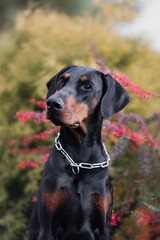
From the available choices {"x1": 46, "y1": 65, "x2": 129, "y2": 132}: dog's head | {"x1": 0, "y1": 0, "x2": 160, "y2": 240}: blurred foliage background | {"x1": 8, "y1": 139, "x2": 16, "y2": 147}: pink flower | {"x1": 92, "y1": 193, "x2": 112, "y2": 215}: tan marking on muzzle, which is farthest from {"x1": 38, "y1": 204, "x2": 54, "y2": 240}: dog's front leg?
{"x1": 8, "y1": 139, "x2": 16, "y2": 147}: pink flower

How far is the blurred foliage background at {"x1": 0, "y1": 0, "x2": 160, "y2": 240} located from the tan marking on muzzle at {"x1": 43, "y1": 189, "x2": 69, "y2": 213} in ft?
6.66

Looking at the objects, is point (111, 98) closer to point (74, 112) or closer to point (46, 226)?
point (74, 112)

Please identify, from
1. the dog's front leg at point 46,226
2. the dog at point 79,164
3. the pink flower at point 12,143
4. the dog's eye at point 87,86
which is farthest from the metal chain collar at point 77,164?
the pink flower at point 12,143

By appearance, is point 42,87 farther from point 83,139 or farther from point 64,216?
point 64,216

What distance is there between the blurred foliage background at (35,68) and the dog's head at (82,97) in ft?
6.15

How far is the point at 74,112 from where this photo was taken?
210 cm

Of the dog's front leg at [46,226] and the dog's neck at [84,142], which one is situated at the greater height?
the dog's neck at [84,142]

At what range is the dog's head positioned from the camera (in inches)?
80.1

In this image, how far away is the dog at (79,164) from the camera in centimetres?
209

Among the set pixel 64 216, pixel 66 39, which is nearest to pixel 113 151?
pixel 64 216

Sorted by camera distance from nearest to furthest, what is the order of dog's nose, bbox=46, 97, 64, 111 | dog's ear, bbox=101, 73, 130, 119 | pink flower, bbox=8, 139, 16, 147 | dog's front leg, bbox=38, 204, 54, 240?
dog's nose, bbox=46, 97, 64, 111, dog's front leg, bbox=38, 204, 54, 240, dog's ear, bbox=101, 73, 130, 119, pink flower, bbox=8, 139, 16, 147

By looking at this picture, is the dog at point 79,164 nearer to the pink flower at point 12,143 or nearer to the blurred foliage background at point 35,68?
the blurred foliage background at point 35,68

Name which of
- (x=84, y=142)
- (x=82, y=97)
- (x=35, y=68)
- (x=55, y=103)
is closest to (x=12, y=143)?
(x=35, y=68)

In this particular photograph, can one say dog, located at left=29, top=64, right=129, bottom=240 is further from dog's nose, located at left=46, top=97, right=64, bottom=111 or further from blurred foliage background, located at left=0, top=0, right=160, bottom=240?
blurred foliage background, located at left=0, top=0, right=160, bottom=240
